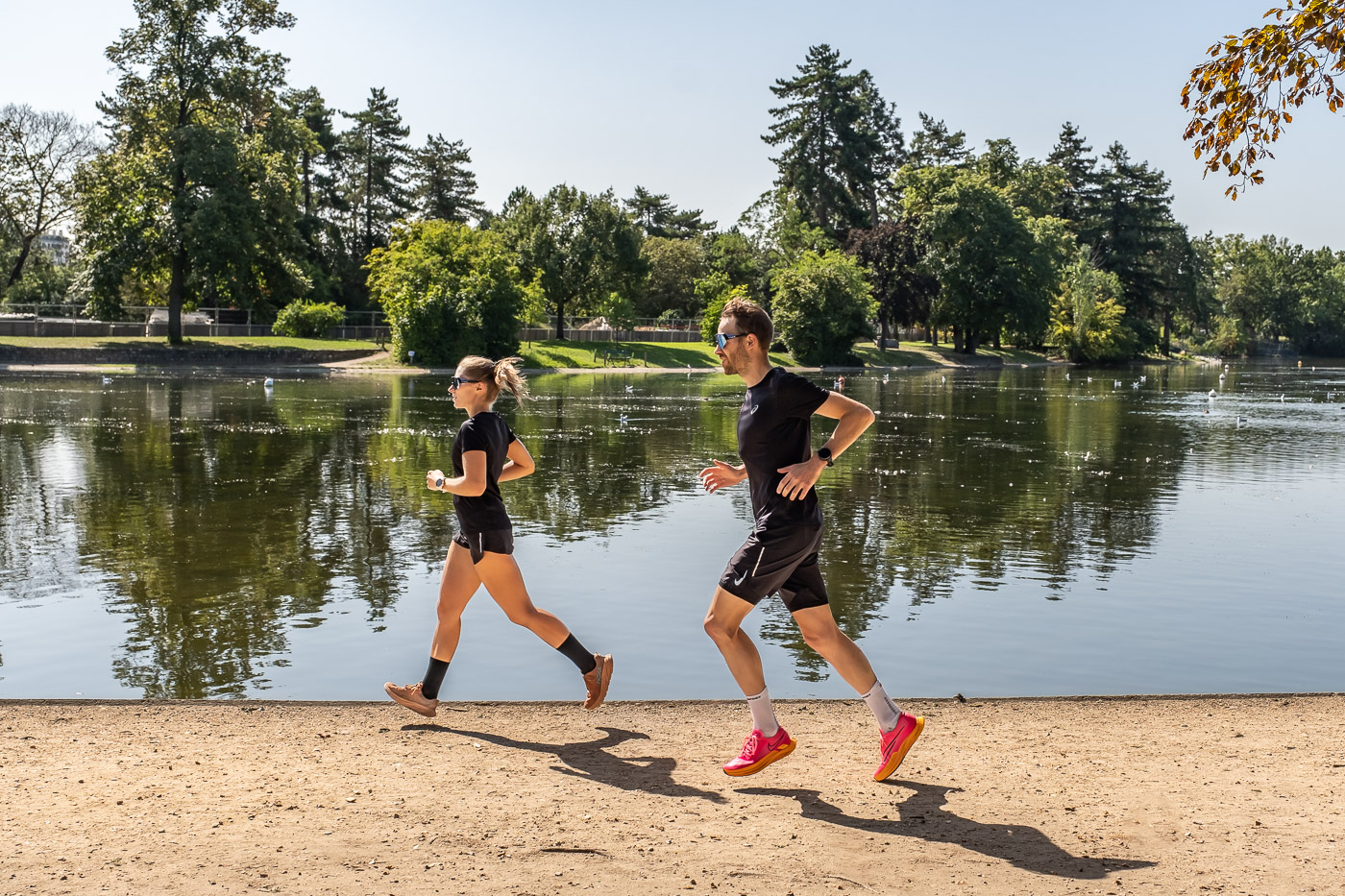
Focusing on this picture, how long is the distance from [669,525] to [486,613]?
523 cm

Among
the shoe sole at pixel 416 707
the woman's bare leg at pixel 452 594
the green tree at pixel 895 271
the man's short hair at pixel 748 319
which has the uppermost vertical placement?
the green tree at pixel 895 271

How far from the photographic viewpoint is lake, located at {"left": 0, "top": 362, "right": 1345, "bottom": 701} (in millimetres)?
8766

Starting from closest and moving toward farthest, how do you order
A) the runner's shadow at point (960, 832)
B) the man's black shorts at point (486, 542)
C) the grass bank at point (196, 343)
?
the runner's shadow at point (960, 832), the man's black shorts at point (486, 542), the grass bank at point (196, 343)

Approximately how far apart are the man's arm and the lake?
3076 mm

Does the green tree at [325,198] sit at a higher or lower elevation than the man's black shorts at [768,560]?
higher

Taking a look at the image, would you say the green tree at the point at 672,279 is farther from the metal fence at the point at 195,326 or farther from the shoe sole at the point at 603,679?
the shoe sole at the point at 603,679

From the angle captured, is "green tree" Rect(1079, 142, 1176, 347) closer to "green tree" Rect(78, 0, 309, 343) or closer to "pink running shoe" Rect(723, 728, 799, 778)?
"green tree" Rect(78, 0, 309, 343)

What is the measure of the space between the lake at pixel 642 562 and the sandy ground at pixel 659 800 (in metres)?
1.47

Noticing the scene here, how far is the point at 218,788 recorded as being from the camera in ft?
18.1

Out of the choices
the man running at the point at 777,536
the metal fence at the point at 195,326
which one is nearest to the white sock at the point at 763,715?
the man running at the point at 777,536

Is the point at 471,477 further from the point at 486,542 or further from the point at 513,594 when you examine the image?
the point at 513,594

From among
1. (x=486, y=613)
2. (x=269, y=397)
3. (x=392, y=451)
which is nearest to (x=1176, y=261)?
(x=269, y=397)

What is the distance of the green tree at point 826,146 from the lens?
9644 centimetres

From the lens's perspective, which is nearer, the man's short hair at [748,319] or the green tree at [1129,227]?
the man's short hair at [748,319]
